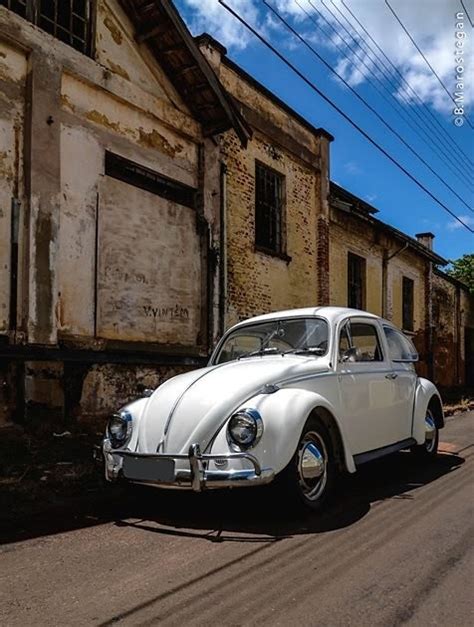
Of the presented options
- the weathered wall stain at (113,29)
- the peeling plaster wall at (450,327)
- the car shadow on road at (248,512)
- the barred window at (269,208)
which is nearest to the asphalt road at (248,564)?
the car shadow on road at (248,512)

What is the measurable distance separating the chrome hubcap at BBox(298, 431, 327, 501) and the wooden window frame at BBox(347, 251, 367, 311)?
12147 mm

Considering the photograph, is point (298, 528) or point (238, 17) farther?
point (238, 17)

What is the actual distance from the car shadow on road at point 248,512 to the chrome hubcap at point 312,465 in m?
0.19

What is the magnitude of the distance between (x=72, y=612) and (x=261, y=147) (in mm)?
10992

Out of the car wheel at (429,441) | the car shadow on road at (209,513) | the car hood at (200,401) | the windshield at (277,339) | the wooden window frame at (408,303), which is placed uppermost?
the wooden window frame at (408,303)

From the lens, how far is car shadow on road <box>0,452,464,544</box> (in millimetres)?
4508

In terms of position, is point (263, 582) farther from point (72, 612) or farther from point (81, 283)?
point (81, 283)

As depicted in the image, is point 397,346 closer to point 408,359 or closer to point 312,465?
point 408,359

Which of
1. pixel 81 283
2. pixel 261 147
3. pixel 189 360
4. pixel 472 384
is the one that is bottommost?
pixel 472 384

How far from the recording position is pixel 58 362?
27.0ft

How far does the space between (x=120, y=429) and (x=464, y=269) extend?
28.8 metres

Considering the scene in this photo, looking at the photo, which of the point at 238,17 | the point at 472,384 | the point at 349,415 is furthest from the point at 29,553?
the point at 472,384

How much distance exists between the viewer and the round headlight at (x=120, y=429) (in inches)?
200

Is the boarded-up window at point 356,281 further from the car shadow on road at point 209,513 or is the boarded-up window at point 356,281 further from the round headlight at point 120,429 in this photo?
the round headlight at point 120,429
